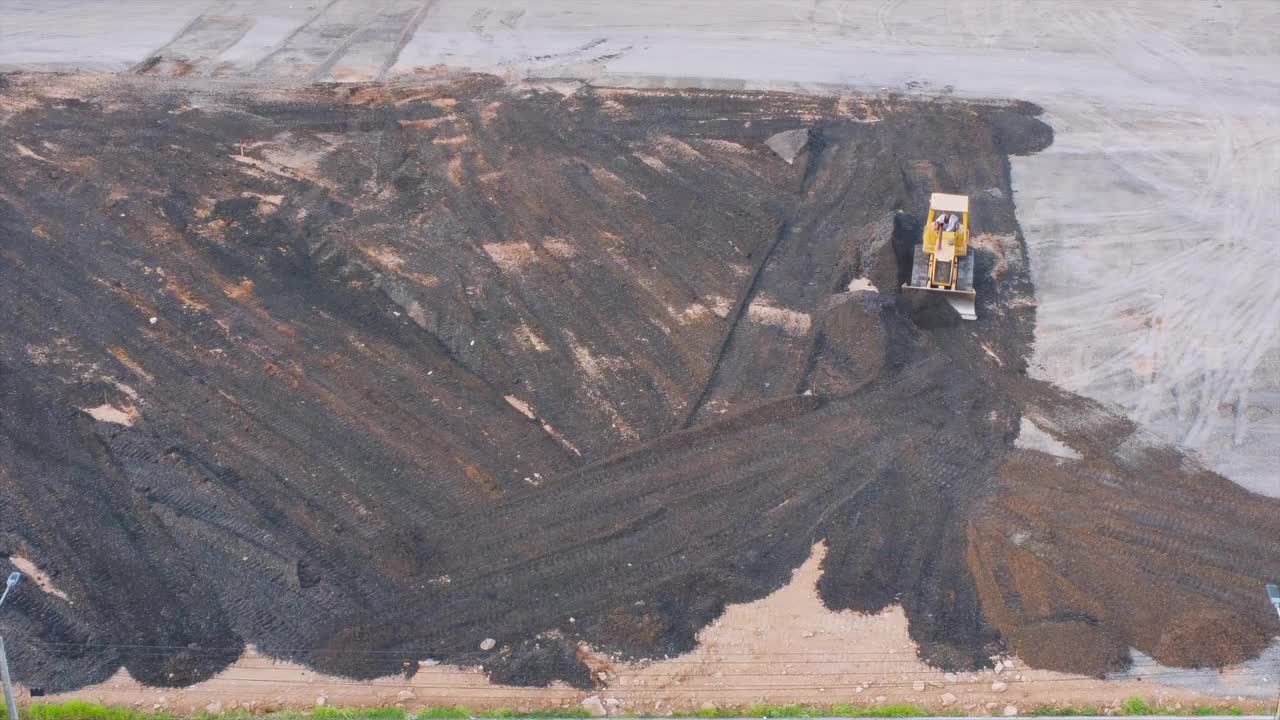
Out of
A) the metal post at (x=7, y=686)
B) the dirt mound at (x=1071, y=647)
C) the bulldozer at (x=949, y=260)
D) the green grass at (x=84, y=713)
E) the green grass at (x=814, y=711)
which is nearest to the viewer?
the metal post at (x=7, y=686)

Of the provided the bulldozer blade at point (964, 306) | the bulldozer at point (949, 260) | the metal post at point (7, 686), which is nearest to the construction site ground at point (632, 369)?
the bulldozer blade at point (964, 306)

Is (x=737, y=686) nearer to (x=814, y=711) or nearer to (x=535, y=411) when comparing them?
(x=814, y=711)

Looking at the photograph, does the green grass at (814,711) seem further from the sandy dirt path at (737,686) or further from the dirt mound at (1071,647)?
the dirt mound at (1071,647)

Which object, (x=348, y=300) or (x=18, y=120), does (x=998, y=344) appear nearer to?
(x=348, y=300)

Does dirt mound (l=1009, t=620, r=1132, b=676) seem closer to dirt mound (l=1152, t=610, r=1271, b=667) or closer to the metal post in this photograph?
dirt mound (l=1152, t=610, r=1271, b=667)

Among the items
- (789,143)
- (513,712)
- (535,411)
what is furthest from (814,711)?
(789,143)

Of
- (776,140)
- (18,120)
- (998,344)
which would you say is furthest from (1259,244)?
(18,120)
